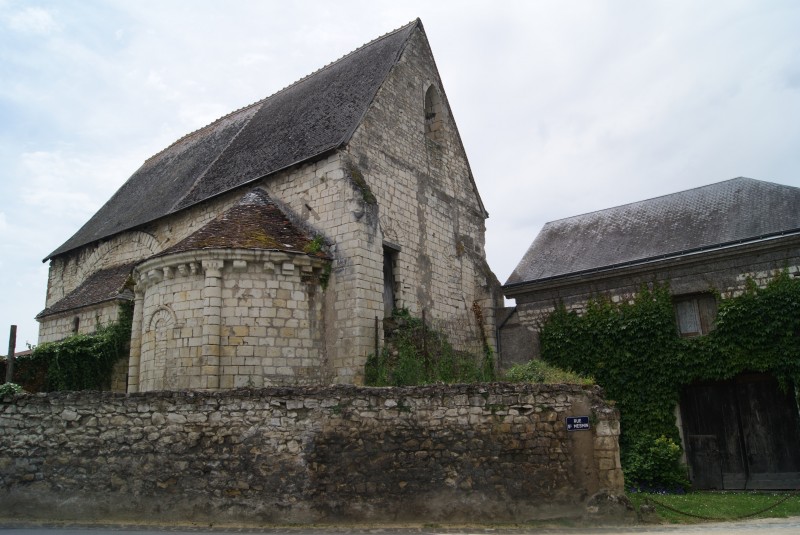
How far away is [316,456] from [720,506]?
7365mm

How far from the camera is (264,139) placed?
61.9 ft

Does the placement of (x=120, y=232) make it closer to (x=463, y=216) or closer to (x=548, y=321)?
(x=463, y=216)

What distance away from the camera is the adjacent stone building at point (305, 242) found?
45.3 feet

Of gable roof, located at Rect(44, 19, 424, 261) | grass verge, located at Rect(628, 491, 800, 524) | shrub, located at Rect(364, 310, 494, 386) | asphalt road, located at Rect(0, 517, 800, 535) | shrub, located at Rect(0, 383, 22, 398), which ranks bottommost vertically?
grass verge, located at Rect(628, 491, 800, 524)

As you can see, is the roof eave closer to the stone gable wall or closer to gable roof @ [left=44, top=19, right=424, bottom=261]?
the stone gable wall

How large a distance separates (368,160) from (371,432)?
8.46 m

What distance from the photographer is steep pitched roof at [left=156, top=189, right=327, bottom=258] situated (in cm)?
1411

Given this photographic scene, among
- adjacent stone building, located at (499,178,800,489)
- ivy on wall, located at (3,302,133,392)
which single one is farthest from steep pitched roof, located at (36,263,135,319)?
adjacent stone building, located at (499,178,800,489)

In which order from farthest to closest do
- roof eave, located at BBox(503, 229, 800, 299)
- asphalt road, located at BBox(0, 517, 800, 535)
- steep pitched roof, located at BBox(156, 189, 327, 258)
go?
roof eave, located at BBox(503, 229, 800, 299) < steep pitched roof, located at BBox(156, 189, 327, 258) < asphalt road, located at BBox(0, 517, 800, 535)

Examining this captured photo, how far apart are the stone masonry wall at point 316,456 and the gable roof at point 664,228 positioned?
7.80 meters

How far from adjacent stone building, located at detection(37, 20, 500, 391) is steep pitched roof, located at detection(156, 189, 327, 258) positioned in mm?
55

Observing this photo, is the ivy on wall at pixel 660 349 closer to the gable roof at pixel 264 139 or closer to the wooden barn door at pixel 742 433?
the wooden barn door at pixel 742 433

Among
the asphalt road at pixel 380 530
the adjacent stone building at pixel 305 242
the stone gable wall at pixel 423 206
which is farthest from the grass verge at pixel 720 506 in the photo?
the stone gable wall at pixel 423 206

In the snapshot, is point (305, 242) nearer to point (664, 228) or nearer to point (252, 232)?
point (252, 232)
